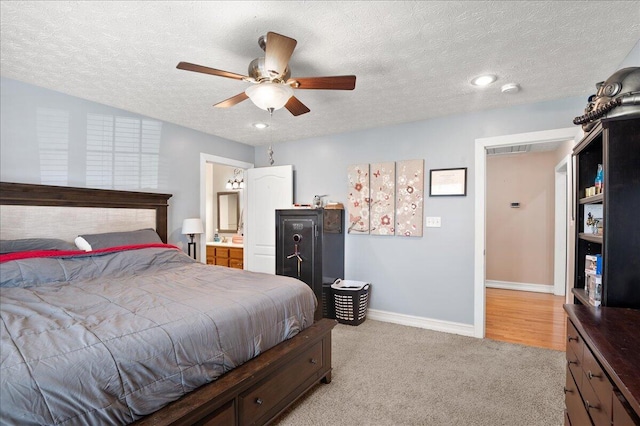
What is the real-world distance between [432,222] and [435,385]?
1738 millimetres

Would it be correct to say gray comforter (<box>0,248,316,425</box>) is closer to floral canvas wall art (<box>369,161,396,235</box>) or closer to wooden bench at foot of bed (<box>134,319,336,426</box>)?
wooden bench at foot of bed (<box>134,319,336,426</box>)

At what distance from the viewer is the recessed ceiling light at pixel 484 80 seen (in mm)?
2475

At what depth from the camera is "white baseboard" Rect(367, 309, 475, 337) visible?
11.2 ft

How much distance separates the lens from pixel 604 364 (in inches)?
39.1

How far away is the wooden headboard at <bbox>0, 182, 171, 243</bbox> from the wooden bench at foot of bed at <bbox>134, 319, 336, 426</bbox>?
2.26m

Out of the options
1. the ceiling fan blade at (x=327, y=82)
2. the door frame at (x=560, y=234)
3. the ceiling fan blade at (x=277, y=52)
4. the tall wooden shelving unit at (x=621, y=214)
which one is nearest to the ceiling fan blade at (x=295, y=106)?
the ceiling fan blade at (x=327, y=82)

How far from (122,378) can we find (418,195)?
3.18 metres

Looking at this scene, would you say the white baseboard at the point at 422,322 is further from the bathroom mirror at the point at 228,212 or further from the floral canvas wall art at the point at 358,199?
the bathroom mirror at the point at 228,212

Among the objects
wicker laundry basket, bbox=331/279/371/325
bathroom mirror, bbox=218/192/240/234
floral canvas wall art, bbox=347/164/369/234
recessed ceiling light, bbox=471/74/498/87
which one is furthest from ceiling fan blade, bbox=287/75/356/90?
bathroom mirror, bbox=218/192/240/234

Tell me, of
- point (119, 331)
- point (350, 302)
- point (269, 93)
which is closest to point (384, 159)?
point (350, 302)

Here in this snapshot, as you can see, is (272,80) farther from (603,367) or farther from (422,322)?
(422,322)

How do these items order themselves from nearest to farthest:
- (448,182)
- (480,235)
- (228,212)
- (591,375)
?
(591,375) → (480,235) → (448,182) → (228,212)

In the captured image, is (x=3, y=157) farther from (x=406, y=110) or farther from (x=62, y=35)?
(x=406, y=110)

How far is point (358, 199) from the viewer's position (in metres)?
4.03
